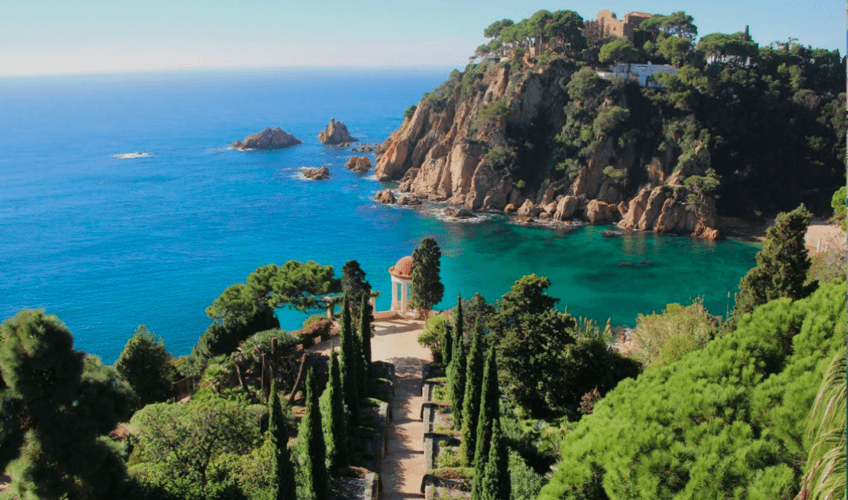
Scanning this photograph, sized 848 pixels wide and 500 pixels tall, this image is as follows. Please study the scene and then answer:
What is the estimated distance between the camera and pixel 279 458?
1354cm

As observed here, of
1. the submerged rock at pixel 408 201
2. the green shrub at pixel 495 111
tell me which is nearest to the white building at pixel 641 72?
the green shrub at pixel 495 111

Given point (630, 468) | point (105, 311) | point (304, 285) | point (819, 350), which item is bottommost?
point (105, 311)

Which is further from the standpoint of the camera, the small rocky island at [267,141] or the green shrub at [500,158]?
the small rocky island at [267,141]

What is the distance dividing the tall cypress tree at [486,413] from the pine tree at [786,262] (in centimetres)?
1224

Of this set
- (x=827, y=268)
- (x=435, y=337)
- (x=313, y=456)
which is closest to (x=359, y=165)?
(x=435, y=337)

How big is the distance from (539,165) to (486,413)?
5437 centimetres

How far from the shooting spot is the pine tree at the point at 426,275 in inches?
1232

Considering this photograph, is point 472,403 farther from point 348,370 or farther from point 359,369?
point 359,369

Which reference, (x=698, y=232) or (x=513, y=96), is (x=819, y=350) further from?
(x=513, y=96)

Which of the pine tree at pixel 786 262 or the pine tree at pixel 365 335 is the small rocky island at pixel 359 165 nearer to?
the pine tree at pixel 365 335

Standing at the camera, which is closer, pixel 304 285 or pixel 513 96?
pixel 304 285

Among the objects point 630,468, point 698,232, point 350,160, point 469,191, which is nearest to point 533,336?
point 630,468

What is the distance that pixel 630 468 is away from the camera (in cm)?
979

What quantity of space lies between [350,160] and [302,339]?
6325cm
